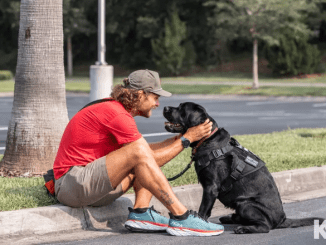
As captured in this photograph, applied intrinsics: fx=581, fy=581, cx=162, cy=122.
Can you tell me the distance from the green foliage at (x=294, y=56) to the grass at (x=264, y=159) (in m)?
20.8

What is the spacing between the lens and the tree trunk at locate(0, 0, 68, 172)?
6926mm

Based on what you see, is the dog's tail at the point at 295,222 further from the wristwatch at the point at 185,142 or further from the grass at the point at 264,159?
the grass at the point at 264,159

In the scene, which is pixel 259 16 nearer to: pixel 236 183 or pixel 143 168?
pixel 236 183

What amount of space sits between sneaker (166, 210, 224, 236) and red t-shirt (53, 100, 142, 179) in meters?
0.76

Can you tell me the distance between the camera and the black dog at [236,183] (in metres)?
4.89

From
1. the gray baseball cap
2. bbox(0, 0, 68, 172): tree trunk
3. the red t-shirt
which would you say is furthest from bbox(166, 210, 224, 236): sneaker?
bbox(0, 0, 68, 172): tree trunk

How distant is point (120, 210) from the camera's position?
5.37 metres

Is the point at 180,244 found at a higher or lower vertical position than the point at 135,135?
lower

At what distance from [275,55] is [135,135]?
29.0 metres

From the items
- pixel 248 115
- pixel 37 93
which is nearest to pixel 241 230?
pixel 37 93

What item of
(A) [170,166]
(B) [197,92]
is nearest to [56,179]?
(A) [170,166]

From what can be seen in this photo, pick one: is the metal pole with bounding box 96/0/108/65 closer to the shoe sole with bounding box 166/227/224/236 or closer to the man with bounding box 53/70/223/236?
the man with bounding box 53/70/223/236

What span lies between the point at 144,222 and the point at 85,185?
61 centimetres

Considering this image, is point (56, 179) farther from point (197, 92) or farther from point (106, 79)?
point (197, 92)
